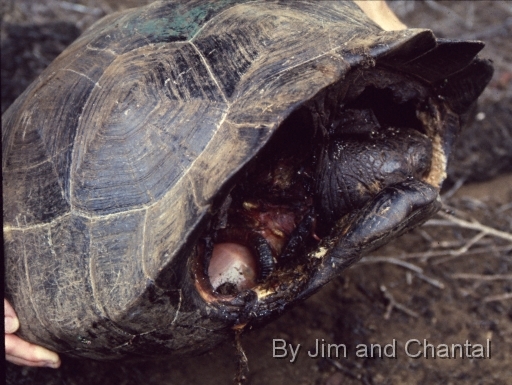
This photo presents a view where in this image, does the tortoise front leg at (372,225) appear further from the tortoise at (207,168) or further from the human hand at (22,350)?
the human hand at (22,350)

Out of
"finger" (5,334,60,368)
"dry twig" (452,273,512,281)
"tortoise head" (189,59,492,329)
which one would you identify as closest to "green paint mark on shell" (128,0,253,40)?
"tortoise head" (189,59,492,329)

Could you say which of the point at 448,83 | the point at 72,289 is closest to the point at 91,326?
the point at 72,289

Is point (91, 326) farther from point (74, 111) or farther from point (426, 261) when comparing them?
point (426, 261)

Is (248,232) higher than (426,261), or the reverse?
(248,232)

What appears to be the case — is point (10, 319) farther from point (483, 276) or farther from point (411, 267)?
point (483, 276)

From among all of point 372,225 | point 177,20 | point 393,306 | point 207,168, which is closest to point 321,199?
point 372,225
